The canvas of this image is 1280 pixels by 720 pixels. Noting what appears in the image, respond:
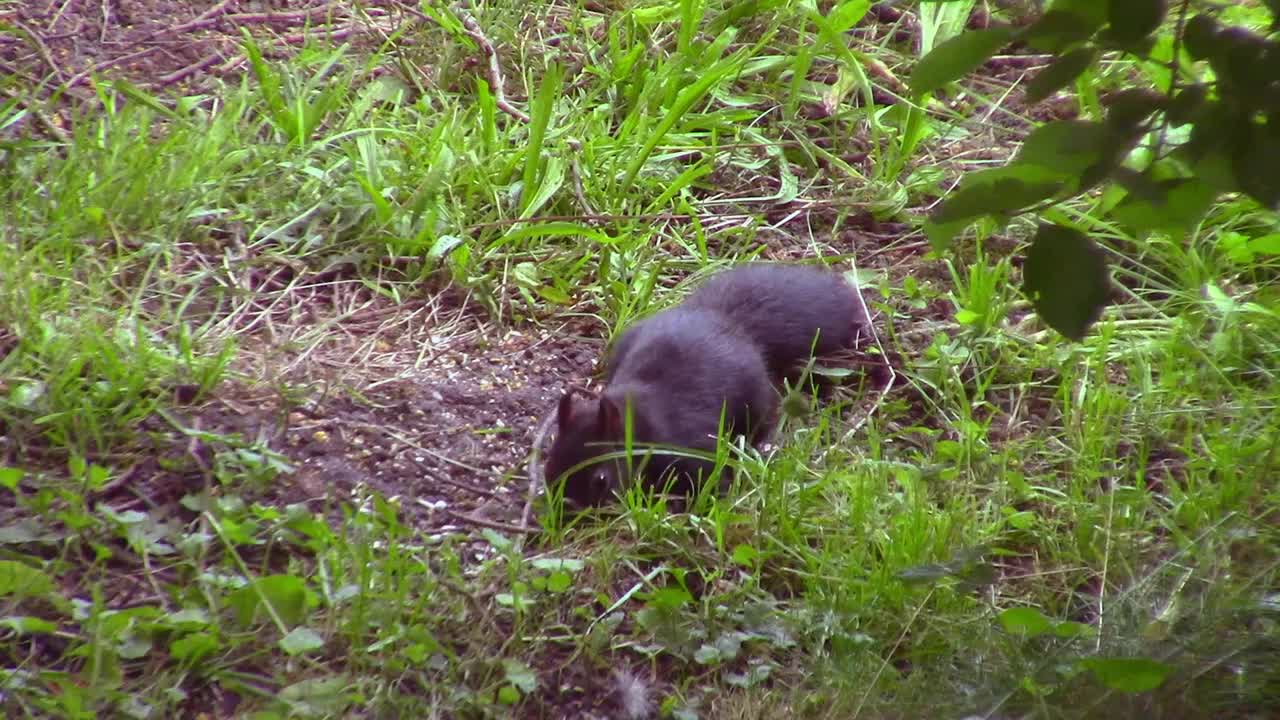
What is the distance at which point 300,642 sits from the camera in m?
2.74

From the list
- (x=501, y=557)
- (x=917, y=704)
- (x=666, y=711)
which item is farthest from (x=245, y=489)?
(x=917, y=704)

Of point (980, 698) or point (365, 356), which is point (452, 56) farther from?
point (980, 698)

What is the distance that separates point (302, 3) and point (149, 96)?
1.11 m

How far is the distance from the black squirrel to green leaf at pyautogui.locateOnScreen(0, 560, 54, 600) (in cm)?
122

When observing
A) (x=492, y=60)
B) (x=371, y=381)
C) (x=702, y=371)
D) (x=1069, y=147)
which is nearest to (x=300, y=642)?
(x=371, y=381)

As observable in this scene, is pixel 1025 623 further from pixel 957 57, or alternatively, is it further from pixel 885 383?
pixel 885 383

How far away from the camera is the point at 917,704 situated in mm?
2496

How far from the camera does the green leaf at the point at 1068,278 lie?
1.68 meters

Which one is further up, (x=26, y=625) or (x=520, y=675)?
(x=26, y=625)

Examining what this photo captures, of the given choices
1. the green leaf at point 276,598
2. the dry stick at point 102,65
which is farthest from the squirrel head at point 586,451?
the dry stick at point 102,65

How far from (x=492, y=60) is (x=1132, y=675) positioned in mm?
3676

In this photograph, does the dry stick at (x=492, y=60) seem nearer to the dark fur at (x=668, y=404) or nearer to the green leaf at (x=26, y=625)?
the dark fur at (x=668, y=404)

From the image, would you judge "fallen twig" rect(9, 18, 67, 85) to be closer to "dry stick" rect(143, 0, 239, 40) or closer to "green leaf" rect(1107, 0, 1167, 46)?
"dry stick" rect(143, 0, 239, 40)

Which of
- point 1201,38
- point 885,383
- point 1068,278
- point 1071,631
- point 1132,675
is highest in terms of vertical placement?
point 1201,38
